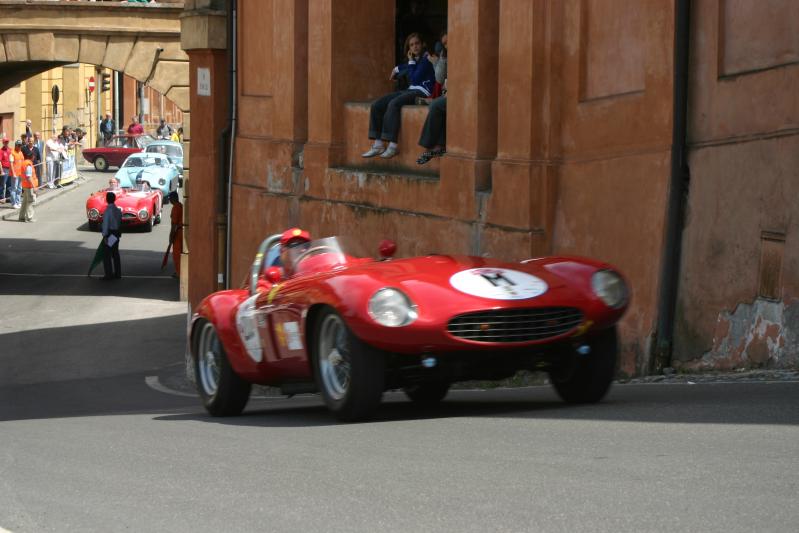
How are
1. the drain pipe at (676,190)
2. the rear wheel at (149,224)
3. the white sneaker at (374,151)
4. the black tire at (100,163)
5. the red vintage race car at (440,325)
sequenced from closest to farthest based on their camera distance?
the red vintage race car at (440,325), the drain pipe at (676,190), the white sneaker at (374,151), the rear wheel at (149,224), the black tire at (100,163)

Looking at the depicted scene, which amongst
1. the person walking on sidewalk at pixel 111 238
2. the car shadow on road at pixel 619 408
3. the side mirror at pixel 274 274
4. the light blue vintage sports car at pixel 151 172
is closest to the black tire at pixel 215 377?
the car shadow on road at pixel 619 408

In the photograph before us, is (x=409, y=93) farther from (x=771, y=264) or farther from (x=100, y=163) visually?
(x=100, y=163)

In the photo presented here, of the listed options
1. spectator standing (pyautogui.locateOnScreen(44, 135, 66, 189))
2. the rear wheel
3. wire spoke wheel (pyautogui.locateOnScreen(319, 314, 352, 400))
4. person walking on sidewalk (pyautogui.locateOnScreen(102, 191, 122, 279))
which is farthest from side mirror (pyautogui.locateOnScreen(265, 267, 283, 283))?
spectator standing (pyautogui.locateOnScreen(44, 135, 66, 189))

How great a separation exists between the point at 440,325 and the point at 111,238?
23509mm

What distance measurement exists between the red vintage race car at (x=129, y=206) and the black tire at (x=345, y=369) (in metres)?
31.3

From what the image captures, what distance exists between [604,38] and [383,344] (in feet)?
20.0

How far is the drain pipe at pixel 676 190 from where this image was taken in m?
12.4

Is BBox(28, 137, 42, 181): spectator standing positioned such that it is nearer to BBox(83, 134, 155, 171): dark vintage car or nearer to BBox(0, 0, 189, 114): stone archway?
BBox(83, 134, 155, 171): dark vintage car

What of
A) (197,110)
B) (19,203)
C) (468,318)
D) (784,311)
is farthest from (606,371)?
(19,203)

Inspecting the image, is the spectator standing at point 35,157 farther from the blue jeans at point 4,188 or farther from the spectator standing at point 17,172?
the blue jeans at point 4,188

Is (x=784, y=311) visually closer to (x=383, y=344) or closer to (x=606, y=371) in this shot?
(x=606, y=371)

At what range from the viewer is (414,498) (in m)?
6.14

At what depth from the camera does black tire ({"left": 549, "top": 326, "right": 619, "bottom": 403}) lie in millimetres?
9336

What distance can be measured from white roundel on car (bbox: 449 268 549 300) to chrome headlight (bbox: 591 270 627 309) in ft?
1.12
